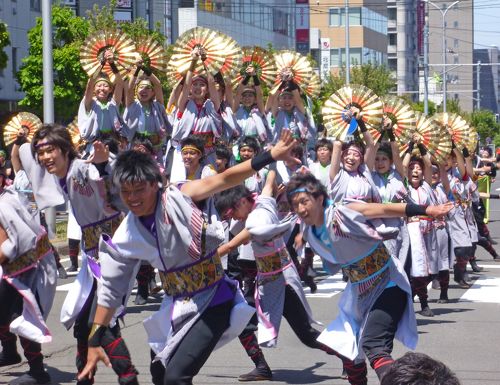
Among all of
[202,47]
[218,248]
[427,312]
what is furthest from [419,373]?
[202,47]

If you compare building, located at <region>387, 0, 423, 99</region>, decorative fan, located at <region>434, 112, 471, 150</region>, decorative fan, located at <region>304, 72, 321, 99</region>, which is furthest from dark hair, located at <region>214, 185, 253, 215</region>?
building, located at <region>387, 0, 423, 99</region>

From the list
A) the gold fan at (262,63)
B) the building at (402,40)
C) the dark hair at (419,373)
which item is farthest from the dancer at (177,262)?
→ the building at (402,40)

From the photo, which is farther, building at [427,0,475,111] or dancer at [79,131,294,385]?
building at [427,0,475,111]

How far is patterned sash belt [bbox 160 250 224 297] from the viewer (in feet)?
20.1

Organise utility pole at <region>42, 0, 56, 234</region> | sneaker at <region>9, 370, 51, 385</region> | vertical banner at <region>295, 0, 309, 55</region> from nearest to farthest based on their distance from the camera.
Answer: sneaker at <region>9, 370, 51, 385</region>, utility pole at <region>42, 0, 56, 234</region>, vertical banner at <region>295, 0, 309, 55</region>

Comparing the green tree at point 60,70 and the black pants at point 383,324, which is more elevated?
the green tree at point 60,70

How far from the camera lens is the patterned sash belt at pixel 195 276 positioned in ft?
20.1

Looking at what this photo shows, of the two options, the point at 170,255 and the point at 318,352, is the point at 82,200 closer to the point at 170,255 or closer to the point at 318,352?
the point at 170,255

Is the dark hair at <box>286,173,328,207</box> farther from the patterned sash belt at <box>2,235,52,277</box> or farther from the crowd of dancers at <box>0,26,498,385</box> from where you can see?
the patterned sash belt at <box>2,235,52,277</box>

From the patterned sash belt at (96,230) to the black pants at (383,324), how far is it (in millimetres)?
1954

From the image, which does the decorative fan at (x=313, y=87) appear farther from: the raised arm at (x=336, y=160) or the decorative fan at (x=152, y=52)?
the raised arm at (x=336, y=160)

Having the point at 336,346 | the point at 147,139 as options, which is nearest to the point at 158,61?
the point at 147,139

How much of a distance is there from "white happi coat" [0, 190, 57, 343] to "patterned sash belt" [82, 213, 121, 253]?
399mm

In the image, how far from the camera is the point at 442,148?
12688 millimetres
